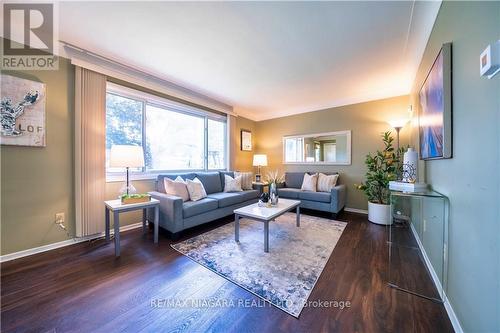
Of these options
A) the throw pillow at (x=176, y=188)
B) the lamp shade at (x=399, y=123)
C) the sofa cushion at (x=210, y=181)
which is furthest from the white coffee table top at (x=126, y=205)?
the lamp shade at (x=399, y=123)

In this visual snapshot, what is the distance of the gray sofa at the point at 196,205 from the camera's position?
2.47 m

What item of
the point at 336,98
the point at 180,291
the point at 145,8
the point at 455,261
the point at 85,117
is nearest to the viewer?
the point at 455,261

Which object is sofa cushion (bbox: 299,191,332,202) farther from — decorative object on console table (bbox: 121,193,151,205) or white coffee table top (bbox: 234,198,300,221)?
decorative object on console table (bbox: 121,193,151,205)

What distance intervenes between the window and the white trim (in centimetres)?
17

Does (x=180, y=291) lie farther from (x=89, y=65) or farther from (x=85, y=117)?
(x=89, y=65)

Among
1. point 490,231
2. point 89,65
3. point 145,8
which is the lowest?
point 490,231

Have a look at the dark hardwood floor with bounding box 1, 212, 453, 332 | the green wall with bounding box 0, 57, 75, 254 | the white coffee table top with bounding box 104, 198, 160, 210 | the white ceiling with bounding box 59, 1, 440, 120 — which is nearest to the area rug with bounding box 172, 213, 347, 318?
the dark hardwood floor with bounding box 1, 212, 453, 332

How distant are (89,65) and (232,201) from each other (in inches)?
110

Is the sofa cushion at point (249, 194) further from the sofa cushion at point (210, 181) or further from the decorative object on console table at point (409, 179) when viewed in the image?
the decorative object on console table at point (409, 179)

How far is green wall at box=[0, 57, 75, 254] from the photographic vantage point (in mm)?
1950

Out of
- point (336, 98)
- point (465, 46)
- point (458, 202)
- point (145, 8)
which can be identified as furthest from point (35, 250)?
point (336, 98)

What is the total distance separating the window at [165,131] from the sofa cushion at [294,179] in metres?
1.64

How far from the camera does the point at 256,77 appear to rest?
3.05 meters

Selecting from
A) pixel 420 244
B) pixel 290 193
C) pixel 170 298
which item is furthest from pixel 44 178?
pixel 420 244
